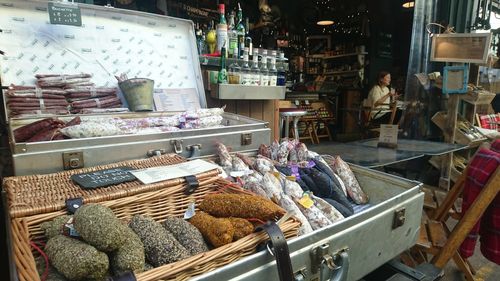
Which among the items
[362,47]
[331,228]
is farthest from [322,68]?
[331,228]

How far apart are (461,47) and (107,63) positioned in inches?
138

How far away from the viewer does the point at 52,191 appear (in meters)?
1.04

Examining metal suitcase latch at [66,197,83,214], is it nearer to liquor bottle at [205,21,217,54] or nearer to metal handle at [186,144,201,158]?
metal handle at [186,144,201,158]

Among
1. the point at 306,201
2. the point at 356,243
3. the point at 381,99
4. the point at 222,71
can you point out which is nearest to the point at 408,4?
the point at 381,99

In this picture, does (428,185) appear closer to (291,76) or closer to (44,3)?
(44,3)

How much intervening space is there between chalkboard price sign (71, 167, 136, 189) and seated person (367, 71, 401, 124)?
5.20 m

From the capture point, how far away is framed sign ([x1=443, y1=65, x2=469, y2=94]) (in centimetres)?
337

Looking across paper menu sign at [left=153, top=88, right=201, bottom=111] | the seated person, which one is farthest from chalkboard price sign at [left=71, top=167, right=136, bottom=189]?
the seated person

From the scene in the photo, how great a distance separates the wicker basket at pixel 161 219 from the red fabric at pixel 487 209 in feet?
4.76

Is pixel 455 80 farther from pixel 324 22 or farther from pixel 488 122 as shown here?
pixel 324 22

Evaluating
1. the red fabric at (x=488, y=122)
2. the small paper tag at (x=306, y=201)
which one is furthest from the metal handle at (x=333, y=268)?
the red fabric at (x=488, y=122)

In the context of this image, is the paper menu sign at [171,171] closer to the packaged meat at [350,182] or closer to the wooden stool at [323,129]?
the packaged meat at [350,182]

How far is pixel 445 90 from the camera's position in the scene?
11.4 ft

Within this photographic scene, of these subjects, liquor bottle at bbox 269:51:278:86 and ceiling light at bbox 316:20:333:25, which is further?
ceiling light at bbox 316:20:333:25
